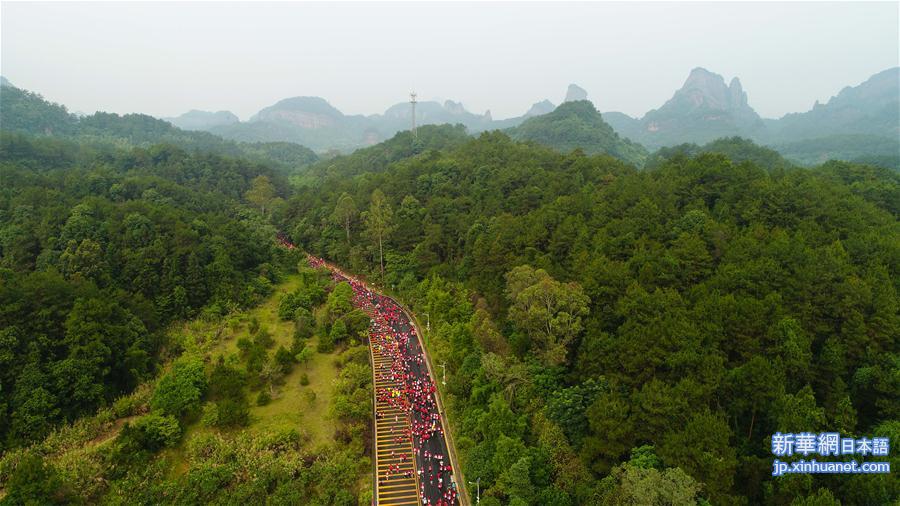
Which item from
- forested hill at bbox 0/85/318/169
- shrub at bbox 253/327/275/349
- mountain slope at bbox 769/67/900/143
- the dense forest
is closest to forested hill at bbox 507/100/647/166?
the dense forest

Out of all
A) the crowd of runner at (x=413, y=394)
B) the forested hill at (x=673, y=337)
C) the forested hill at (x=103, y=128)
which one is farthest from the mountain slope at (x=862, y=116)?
the forested hill at (x=103, y=128)

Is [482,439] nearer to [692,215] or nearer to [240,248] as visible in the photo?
[692,215]

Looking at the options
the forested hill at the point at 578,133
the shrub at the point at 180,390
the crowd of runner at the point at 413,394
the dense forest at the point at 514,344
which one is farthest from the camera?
the forested hill at the point at 578,133

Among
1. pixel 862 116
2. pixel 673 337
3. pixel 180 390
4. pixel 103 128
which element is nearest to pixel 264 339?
pixel 180 390

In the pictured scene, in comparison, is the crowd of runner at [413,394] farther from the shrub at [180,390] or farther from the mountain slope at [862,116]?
the mountain slope at [862,116]

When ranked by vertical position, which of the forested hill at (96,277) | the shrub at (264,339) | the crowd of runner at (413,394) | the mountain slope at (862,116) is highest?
the mountain slope at (862,116)

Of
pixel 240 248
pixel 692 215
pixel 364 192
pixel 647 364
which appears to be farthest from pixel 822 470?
pixel 364 192

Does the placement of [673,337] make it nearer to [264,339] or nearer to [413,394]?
[413,394]

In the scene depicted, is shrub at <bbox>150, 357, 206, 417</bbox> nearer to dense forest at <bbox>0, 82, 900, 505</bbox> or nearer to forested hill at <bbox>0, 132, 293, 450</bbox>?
dense forest at <bbox>0, 82, 900, 505</bbox>
